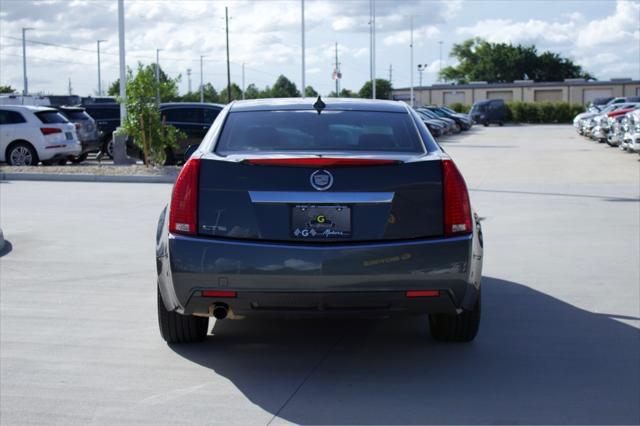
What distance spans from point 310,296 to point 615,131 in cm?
3040

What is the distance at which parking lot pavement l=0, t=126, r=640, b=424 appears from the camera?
501 centimetres

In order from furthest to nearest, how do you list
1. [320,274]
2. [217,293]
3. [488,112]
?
[488,112] < [217,293] < [320,274]

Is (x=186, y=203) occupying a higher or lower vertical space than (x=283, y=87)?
lower

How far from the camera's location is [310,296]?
5.30 m

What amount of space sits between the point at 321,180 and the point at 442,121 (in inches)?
1789

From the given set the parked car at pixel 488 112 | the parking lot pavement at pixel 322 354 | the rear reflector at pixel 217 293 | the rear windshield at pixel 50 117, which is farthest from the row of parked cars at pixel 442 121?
the rear reflector at pixel 217 293

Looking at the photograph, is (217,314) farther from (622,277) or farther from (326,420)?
(622,277)

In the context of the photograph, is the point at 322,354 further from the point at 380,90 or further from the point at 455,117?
the point at 380,90

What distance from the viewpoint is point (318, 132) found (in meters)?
6.08

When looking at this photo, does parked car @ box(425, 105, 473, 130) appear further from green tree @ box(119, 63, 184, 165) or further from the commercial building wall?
the commercial building wall

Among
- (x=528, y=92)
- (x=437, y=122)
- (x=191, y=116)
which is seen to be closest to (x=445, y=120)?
(x=437, y=122)

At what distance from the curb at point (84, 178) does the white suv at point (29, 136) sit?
2675mm

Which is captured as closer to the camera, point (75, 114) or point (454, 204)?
point (454, 204)

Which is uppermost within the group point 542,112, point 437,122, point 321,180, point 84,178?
point 542,112
